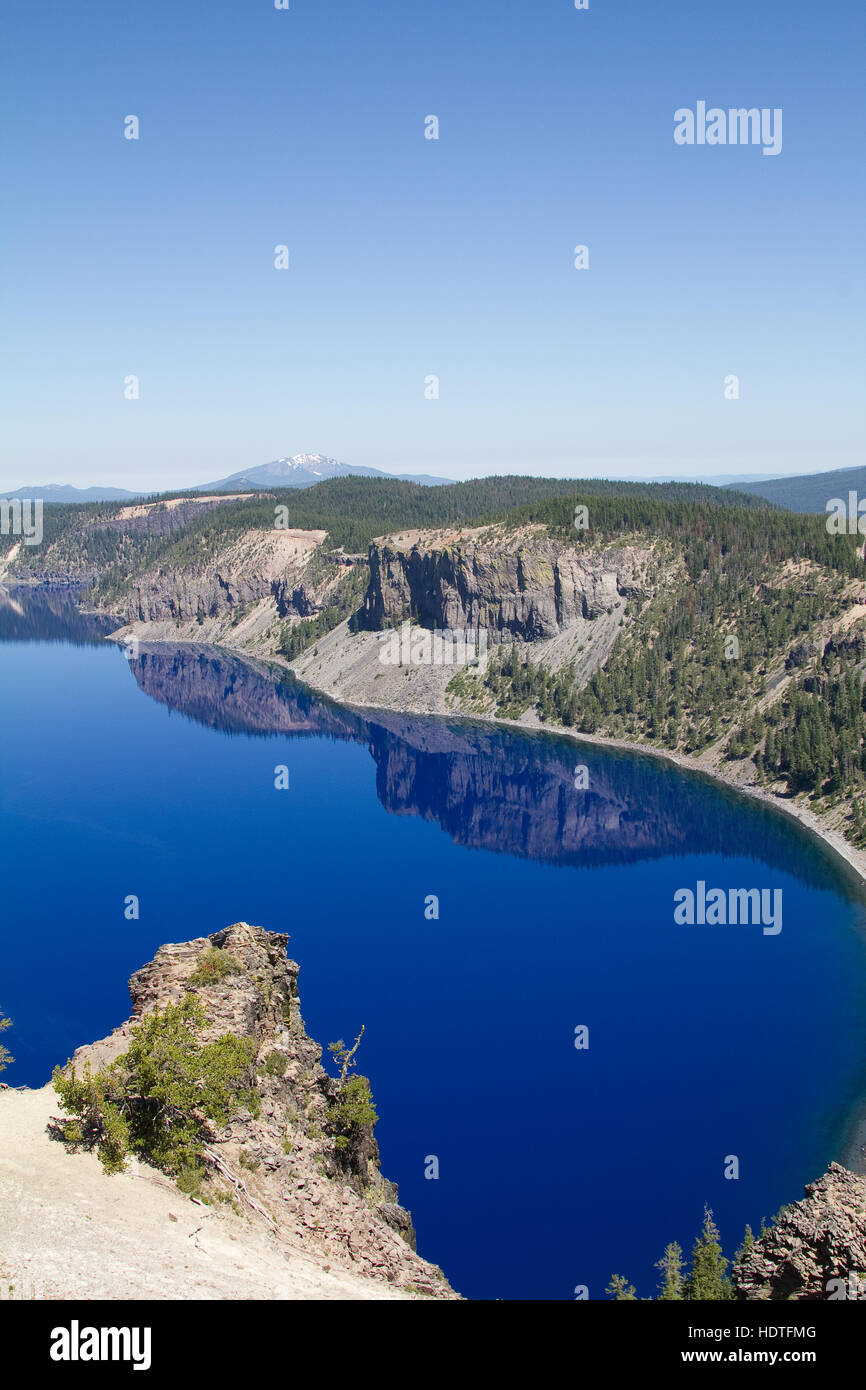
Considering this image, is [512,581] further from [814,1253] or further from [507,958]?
[814,1253]

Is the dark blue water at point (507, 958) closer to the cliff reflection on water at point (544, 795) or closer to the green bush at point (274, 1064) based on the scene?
the cliff reflection on water at point (544, 795)

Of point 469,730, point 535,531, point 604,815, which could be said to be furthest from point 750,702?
point 535,531

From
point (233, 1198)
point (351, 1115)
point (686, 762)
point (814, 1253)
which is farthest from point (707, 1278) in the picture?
point (686, 762)

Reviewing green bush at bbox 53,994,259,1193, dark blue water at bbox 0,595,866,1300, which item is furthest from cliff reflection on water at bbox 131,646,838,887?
green bush at bbox 53,994,259,1193

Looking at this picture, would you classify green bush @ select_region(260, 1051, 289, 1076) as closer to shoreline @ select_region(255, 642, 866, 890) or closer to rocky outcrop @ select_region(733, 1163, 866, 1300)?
rocky outcrop @ select_region(733, 1163, 866, 1300)

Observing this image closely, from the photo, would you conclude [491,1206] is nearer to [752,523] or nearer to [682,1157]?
[682,1157]

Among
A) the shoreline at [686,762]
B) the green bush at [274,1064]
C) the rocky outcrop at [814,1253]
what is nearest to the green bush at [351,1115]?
the green bush at [274,1064]
